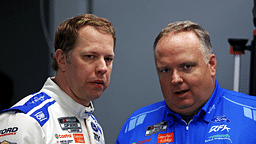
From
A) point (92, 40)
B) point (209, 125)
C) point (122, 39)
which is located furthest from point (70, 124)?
point (122, 39)

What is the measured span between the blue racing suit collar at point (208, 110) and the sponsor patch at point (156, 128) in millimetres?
44

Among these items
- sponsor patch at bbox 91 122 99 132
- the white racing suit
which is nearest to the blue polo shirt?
sponsor patch at bbox 91 122 99 132

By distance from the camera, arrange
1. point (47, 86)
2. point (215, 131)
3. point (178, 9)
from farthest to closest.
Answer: point (178, 9) < point (47, 86) < point (215, 131)

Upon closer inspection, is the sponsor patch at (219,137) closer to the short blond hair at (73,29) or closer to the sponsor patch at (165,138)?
the sponsor patch at (165,138)

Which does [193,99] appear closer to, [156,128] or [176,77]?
[176,77]

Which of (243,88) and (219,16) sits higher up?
(219,16)

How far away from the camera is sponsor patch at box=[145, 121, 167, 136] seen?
54.1 inches

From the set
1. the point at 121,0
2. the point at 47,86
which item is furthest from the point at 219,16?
the point at 47,86

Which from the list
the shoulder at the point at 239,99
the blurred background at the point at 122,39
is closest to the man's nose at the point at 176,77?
the shoulder at the point at 239,99

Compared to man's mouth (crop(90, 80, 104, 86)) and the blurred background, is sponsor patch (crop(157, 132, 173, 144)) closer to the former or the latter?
man's mouth (crop(90, 80, 104, 86))

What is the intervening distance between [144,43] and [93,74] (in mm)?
1262

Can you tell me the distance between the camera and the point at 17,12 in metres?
2.26

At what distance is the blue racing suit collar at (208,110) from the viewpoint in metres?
1.28

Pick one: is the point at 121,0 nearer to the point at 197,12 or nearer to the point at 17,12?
the point at 197,12
